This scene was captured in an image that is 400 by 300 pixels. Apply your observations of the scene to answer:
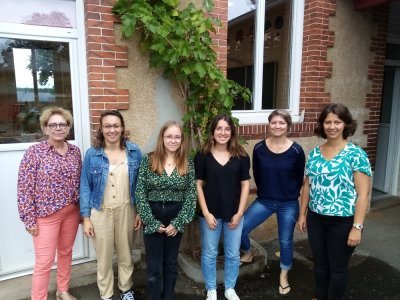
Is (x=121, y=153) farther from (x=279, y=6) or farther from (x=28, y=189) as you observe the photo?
(x=279, y=6)

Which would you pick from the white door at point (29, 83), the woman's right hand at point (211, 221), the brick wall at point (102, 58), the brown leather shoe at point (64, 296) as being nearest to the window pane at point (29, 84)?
the white door at point (29, 83)

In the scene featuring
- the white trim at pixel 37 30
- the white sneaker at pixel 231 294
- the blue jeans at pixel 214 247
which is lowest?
the white sneaker at pixel 231 294

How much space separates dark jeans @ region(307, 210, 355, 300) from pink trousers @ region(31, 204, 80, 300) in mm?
2043

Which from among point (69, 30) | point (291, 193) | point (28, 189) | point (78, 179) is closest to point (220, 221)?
point (291, 193)

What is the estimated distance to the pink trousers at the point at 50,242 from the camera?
8.54 feet

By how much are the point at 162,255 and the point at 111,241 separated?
0.46 m

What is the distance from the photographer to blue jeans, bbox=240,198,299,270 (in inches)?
124

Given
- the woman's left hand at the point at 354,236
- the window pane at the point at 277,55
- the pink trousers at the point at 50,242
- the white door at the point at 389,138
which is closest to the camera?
the woman's left hand at the point at 354,236

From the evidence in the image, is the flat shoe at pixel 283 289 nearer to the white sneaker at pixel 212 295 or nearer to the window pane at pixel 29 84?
the white sneaker at pixel 212 295

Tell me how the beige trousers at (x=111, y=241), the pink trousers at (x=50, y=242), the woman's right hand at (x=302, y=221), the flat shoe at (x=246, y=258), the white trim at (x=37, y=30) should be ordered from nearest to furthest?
the pink trousers at (x=50, y=242), the beige trousers at (x=111, y=241), the woman's right hand at (x=302, y=221), the white trim at (x=37, y=30), the flat shoe at (x=246, y=258)

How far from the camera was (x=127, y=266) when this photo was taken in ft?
9.68

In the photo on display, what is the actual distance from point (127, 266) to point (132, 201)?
2.07 feet

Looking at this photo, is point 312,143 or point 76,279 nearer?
point 76,279

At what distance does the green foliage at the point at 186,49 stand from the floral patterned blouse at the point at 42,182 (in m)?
1.30
